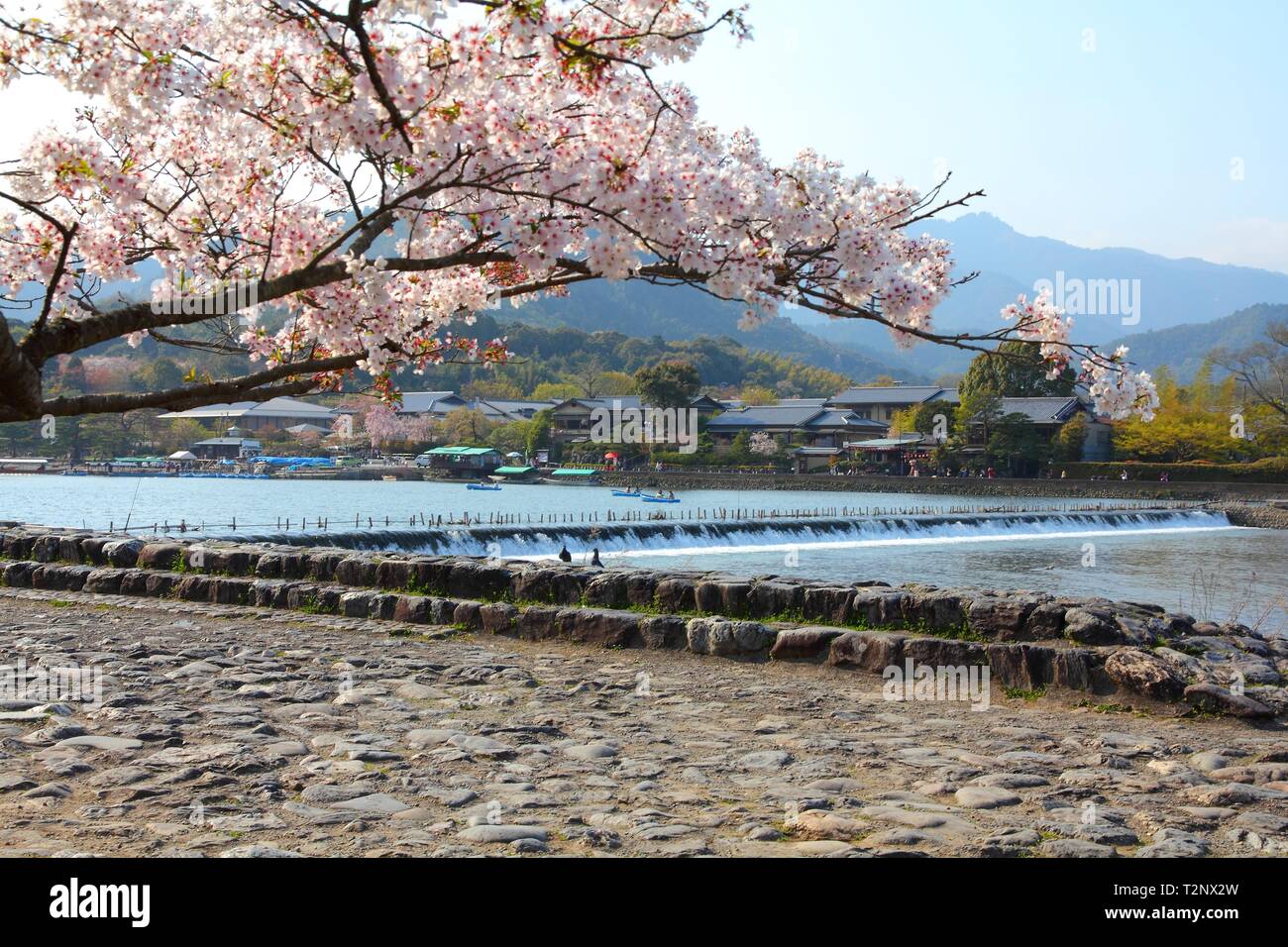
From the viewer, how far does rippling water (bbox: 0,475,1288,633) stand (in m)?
27.5

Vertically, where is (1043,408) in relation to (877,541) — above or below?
above

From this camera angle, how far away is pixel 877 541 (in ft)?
121

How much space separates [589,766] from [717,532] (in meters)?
26.8

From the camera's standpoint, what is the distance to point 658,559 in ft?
94.3

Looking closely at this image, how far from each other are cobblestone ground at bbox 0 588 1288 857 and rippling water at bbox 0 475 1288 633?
8.77 meters

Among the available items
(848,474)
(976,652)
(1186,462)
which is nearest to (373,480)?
(848,474)

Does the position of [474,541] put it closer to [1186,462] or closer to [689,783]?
[689,783]

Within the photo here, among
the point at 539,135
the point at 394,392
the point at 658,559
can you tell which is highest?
the point at 539,135

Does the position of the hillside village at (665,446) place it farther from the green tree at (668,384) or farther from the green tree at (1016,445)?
the green tree at (668,384)

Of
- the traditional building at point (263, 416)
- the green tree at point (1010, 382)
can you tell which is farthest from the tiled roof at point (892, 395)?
the traditional building at point (263, 416)

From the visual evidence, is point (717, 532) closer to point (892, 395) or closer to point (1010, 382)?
point (1010, 382)

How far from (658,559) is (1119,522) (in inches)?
933

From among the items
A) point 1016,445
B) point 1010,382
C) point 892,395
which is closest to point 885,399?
point 892,395
